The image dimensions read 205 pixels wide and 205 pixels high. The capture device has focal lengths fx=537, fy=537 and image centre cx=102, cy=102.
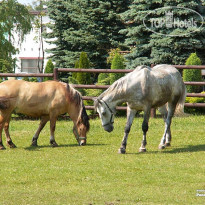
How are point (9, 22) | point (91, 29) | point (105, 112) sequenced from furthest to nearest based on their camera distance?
point (9, 22) → point (91, 29) → point (105, 112)

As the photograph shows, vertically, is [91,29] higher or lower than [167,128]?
higher

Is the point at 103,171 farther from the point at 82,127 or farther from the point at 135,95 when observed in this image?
the point at 82,127

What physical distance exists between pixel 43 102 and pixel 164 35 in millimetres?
13398

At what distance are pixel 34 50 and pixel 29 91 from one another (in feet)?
141

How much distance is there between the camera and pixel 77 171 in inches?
356

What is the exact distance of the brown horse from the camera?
11.4 m

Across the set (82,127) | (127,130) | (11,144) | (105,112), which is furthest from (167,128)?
(11,144)

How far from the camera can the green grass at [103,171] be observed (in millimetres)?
7266

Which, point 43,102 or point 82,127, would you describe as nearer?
point 43,102

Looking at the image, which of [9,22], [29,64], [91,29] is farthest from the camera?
[29,64]

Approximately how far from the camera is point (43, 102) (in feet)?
38.4

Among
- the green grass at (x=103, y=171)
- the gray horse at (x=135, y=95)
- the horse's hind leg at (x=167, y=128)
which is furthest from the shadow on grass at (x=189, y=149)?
the gray horse at (x=135, y=95)

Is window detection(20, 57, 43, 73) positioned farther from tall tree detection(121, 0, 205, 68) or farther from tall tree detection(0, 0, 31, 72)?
tall tree detection(121, 0, 205, 68)

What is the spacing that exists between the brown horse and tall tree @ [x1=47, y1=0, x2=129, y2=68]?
1649cm
